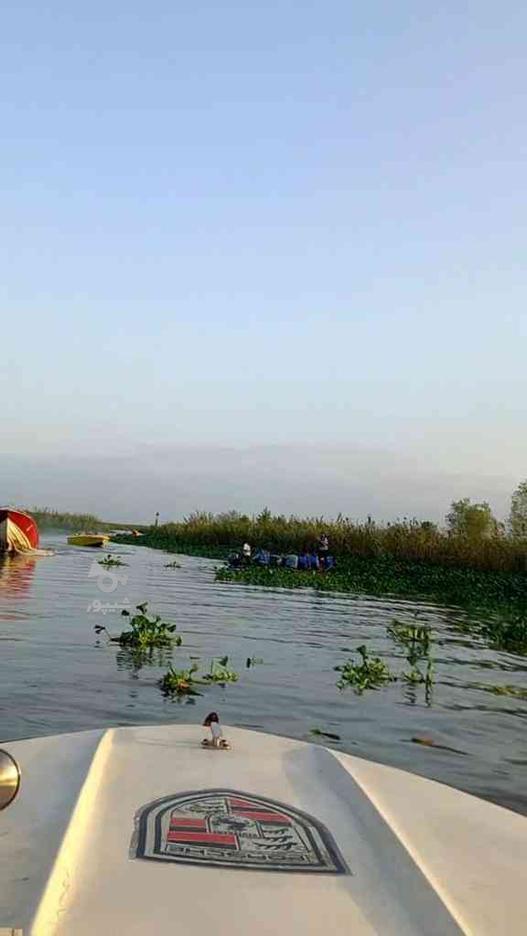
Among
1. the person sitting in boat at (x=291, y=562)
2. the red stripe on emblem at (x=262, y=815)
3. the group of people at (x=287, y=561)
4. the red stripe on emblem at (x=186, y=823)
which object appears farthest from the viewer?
the person sitting in boat at (x=291, y=562)

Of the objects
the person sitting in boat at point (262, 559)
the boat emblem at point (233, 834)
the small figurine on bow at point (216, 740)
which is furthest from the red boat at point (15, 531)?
the boat emblem at point (233, 834)

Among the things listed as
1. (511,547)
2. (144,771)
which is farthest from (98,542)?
(144,771)

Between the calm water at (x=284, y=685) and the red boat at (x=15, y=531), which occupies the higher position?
the red boat at (x=15, y=531)

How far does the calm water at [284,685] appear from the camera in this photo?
731cm

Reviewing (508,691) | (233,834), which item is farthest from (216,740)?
(508,691)

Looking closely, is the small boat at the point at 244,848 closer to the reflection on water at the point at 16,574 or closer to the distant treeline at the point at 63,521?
the reflection on water at the point at 16,574

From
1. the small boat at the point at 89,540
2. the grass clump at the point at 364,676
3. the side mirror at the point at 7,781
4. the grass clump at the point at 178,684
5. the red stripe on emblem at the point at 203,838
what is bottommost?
the grass clump at the point at 178,684

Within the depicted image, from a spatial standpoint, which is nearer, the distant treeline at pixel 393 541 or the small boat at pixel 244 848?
the small boat at pixel 244 848

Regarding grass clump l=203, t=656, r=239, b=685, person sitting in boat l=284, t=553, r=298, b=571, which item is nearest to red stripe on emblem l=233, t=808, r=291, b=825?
grass clump l=203, t=656, r=239, b=685

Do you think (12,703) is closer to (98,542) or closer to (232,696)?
(232,696)

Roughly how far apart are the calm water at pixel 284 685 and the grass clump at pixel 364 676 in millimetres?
165

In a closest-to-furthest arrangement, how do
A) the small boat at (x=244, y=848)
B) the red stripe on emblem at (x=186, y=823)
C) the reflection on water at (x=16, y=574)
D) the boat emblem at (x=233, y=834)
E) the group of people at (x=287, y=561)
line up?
1. the small boat at (x=244, y=848)
2. the boat emblem at (x=233, y=834)
3. the red stripe on emblem at (x=186, y=823)
4. the reflection on water at (x=16, y=574)
5. the group of people at (x=287, y=561)

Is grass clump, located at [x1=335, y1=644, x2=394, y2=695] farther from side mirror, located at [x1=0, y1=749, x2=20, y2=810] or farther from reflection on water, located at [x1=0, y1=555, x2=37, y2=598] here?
reflection on water, located at [x1=0, y1=555, x2=37, y2=598]

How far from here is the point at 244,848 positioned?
273 cm
